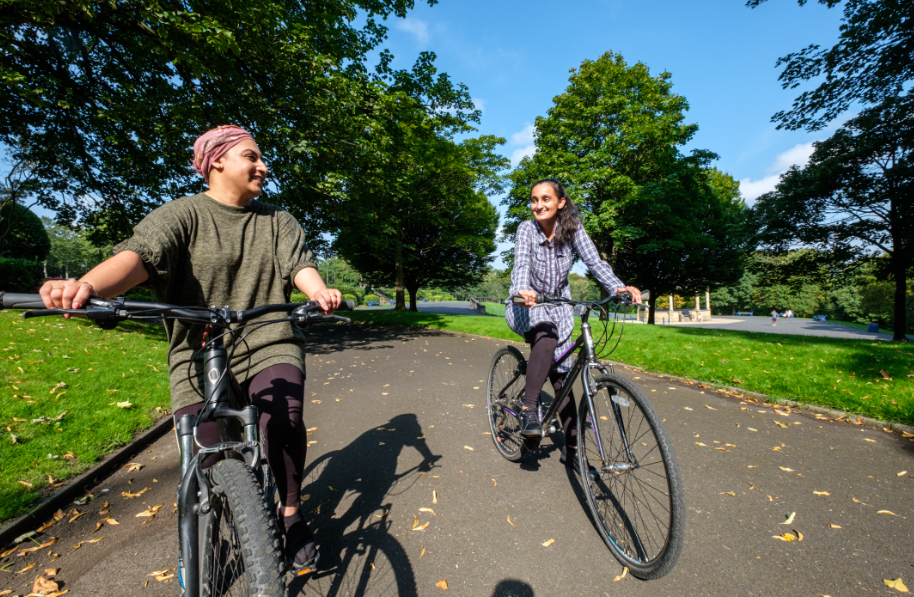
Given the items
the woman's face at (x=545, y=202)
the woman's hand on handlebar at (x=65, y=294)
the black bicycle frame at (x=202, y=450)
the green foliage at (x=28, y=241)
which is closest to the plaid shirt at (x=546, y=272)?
the woman's face at (x=545, y=202)

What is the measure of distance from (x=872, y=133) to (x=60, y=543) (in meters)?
17.2

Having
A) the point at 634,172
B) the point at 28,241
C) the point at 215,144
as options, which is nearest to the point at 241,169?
the point at 215,144

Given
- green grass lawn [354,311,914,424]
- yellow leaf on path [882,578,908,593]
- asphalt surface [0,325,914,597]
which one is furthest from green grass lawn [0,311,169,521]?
green grass lawn [354,311,914,424]

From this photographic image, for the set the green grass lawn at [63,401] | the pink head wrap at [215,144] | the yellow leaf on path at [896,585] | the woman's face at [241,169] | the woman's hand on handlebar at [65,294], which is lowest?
the yellow leaf on path at [896,585]

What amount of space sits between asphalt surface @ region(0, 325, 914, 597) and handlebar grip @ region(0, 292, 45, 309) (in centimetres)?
174

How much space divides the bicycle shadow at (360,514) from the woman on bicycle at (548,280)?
1.22 meters

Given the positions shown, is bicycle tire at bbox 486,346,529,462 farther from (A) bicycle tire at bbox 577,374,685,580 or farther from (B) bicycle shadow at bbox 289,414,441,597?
(A) bicycle tire at bbox 577,374,685,580

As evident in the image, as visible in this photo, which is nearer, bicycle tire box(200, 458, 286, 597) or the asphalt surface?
bicycle tire box(200, 458, 286, 597)

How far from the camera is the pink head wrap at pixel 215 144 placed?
6.13 ft

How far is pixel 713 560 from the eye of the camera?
2.31 meters

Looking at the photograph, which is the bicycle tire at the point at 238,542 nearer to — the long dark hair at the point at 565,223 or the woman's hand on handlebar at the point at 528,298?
the woman's hand on handlebar at the point at 528,298

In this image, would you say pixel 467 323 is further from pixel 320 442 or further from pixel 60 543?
pixel 60 543

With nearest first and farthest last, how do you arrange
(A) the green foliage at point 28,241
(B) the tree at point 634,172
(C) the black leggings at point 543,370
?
(C) the black leggings at point 543,370
(B) the tree at point 634,172
(A) the green foliage at point 28,241

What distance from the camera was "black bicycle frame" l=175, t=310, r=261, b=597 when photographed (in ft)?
4.42
